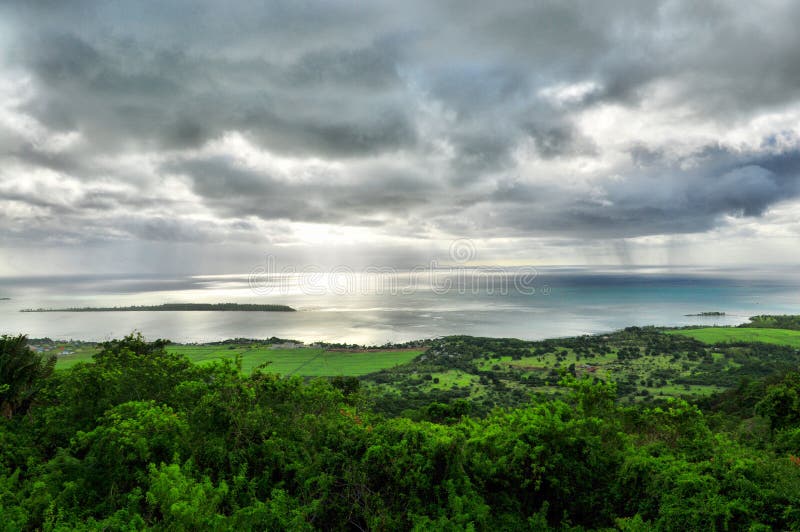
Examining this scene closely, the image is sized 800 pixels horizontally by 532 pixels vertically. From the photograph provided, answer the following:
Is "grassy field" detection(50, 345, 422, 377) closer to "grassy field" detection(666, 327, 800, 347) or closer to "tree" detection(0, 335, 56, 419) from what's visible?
"tree" detection(0, 335, 56, 419)

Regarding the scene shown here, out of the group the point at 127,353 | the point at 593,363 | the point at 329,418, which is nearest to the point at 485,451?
the point at 329,418

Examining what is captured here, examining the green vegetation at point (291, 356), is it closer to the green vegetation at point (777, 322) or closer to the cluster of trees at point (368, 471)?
the cluster of trees at point (368, 471)

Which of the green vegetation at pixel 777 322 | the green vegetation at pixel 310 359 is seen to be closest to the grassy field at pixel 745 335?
the green vegetation at pixel 777 322

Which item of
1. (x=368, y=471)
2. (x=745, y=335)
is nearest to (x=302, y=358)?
(x=368, y=471)

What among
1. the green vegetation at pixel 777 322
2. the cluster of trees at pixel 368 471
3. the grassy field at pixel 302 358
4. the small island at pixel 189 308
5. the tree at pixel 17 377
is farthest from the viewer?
the small island at pixel 189 308

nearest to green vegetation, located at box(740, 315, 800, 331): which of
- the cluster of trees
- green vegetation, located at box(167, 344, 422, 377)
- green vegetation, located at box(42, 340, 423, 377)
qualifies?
green vegetation, located at box(42, 340, 423, 377)

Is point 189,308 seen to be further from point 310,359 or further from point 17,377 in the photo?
point 17,377

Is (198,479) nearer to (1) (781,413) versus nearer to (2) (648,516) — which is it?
(2) (648,516)
